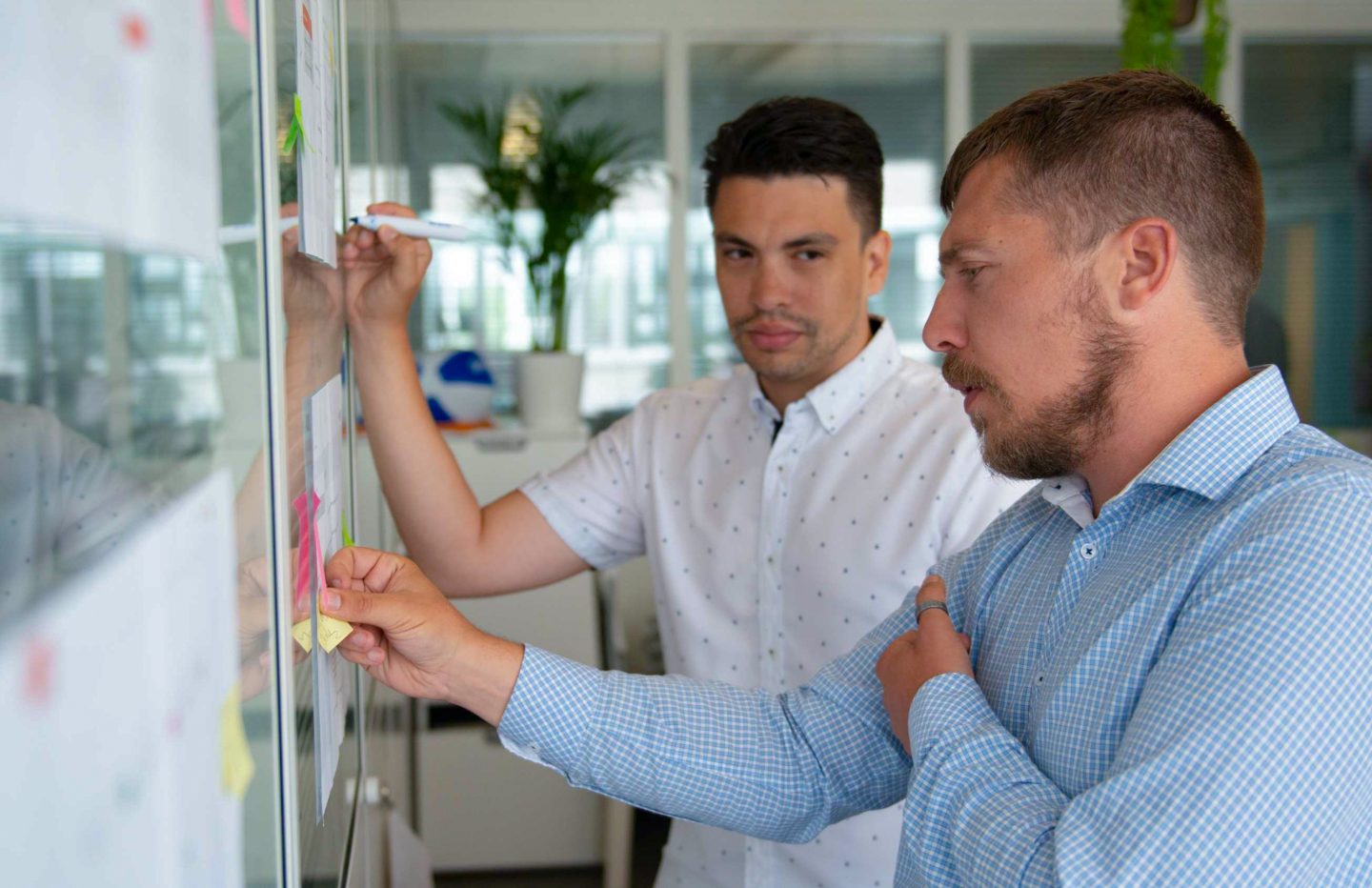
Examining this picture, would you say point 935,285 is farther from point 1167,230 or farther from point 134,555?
point 134,555

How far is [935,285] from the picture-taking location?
470 centimetres

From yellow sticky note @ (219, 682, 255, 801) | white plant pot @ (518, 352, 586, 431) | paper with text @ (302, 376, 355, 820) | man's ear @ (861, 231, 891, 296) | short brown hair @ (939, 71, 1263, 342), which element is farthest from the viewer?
white plant pot @ (518, 352, 586, 431)

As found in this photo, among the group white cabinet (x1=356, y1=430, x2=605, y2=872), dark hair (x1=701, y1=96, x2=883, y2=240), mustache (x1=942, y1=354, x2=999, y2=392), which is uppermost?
dark hair (x1=701, y1=96, x2=883, y2=240)

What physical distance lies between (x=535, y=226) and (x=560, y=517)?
111 inches

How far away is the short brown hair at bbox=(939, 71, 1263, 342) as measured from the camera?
1013 millimetres

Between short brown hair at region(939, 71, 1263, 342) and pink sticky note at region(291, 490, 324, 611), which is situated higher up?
short brown hair at region(939, 71, 1263, 342)

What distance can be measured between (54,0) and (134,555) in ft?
0.53

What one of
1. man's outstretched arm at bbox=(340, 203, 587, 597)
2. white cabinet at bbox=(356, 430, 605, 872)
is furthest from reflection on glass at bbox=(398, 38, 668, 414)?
man's outstretched arm at bbox=(340, 203, 587, 597)

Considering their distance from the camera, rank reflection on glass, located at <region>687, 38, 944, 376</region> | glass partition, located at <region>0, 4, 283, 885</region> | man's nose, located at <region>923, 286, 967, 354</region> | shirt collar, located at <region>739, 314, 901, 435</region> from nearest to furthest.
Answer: glass partition, located at <region>0, 4, 283, 885</region>
man's nose, located at <region>923, 286, 967, 354</region>
shirt collar, located at <region>739, 314, 901, 435</region>
reflection on glass, located at <region>687, 38, 944, 376</region>

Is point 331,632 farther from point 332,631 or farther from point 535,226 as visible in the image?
point 535,226

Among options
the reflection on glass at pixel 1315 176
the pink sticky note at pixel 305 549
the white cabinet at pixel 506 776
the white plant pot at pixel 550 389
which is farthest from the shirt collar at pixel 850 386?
the reflection on glass at pixel 1315 176

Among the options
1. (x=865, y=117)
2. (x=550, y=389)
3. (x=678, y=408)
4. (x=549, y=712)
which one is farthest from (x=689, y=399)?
(x=865, y=117)

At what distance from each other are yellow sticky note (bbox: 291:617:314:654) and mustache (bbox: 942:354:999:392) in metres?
0.61

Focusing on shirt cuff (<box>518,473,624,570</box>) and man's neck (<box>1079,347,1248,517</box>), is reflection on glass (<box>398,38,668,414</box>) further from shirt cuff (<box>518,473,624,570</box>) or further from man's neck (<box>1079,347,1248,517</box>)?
man's neck (<box>1079,347,1248,517</box>)
